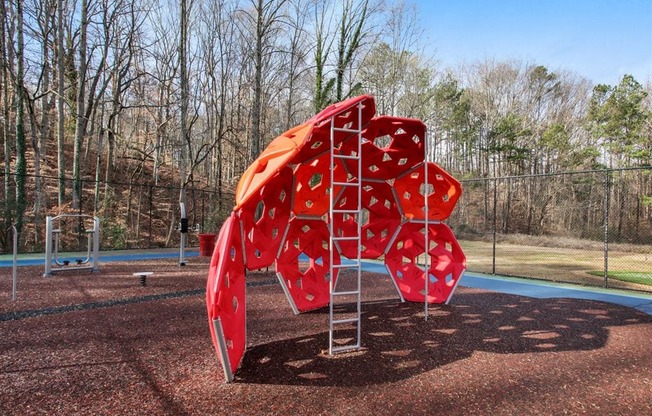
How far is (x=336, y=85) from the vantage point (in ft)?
74.4

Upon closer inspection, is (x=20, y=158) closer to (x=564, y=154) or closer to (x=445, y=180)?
(x=445, y=180)

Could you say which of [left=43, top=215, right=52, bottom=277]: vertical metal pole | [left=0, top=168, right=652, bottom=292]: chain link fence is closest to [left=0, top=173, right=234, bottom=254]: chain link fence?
[left=0, top=168, right=652, bottom=292]: chain link fence

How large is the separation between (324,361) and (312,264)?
8.98 ft

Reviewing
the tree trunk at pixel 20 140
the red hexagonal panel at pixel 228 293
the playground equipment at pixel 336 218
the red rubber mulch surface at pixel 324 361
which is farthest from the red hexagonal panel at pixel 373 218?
the tree trunk at pixel 20 140

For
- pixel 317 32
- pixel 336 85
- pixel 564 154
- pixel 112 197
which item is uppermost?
pixel 317 32

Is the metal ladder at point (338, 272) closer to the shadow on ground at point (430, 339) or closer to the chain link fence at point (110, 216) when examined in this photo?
the shadow on ground at point (430, 339)

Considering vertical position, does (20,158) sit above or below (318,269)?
above

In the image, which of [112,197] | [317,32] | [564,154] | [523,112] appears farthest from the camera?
[523,112]

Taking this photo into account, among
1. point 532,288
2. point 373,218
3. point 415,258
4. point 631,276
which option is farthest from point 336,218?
point 631,276

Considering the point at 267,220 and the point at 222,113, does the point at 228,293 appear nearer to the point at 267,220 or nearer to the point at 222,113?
the point at 267,220

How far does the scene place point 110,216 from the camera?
663 inches

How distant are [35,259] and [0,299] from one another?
19.8 ft

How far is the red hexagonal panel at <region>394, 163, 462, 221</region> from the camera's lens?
696 cm

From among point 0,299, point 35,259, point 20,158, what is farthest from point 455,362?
point 20,158
